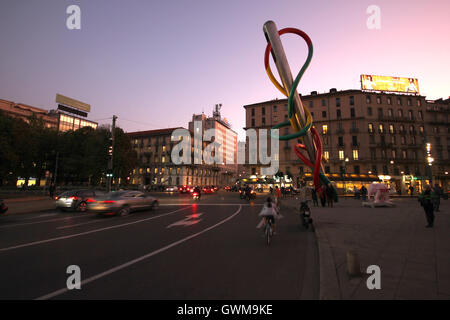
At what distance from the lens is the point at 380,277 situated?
4023mm

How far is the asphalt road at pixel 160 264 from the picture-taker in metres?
3.71

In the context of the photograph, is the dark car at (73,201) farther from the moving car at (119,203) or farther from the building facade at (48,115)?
the building facade at (48,115)

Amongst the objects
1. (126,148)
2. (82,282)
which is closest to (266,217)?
(82,282)

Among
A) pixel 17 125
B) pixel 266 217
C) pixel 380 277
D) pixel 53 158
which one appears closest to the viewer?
pixel 380 277

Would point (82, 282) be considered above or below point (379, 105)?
below

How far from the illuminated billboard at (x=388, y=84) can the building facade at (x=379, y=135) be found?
1.75 meters

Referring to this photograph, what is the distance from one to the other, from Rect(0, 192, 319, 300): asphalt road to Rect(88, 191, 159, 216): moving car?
3567mm

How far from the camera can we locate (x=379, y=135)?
54.0 metres

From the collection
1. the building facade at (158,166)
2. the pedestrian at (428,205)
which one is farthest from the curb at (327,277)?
the building facade at (158,166)

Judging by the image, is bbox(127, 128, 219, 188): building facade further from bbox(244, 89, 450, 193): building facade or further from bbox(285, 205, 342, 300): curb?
bbox(285, 205, 342, 300): curb

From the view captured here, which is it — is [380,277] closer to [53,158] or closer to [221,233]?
[221,233]

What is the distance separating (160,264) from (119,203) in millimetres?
8738

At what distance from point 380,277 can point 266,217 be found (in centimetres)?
349
